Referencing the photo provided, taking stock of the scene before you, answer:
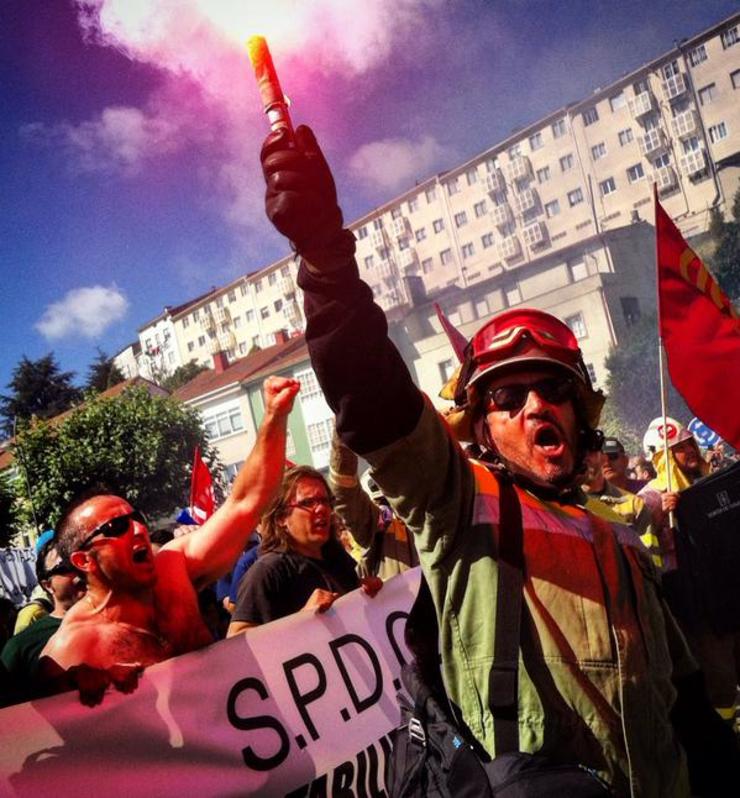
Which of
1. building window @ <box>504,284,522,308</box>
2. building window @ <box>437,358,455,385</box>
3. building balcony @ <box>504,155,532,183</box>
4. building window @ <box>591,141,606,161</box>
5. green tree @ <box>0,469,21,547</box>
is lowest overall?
green tree @ <box>0,469,21,547</box>

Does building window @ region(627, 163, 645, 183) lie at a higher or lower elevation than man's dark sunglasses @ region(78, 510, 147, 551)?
higher

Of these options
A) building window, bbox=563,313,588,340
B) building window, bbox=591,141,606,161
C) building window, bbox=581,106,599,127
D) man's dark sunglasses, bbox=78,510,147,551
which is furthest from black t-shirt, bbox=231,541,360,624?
building window, bbox=581,106,599,127

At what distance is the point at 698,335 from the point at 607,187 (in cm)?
5469

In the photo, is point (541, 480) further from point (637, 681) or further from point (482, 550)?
point (637, 681)

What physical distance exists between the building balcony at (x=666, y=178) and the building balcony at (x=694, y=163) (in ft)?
2.60

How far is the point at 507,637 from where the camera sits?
1392mm

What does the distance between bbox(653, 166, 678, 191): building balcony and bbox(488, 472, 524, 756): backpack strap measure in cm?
5501

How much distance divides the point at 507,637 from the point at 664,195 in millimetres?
56537

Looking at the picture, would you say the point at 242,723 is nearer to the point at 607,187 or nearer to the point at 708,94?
the point at 607,187

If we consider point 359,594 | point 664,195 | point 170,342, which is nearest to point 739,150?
point 664,195

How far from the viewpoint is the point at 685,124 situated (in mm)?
51250

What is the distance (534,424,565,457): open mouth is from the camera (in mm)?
1729

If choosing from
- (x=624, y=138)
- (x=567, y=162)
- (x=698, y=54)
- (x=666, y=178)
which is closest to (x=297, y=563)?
(x=666, y=178)

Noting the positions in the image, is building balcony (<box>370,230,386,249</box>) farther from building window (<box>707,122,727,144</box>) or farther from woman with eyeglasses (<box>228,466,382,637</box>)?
woman with eyeglasses (<box>228,466,382,637</box>)
